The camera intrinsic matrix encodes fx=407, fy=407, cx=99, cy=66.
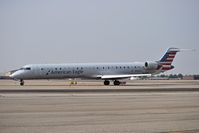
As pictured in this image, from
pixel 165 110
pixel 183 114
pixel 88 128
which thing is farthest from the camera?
pixel 165 110

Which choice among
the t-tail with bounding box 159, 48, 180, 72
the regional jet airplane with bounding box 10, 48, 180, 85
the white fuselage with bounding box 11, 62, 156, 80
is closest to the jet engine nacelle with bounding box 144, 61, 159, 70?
the regional jet airplane with bounding box 10, 48, 180, 85

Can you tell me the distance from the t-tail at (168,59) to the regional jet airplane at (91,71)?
64cm

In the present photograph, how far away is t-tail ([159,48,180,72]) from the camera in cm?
6398

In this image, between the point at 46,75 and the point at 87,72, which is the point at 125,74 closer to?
the point at 87,72

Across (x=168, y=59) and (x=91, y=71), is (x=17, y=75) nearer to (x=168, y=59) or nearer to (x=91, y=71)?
(x=91, y=71)

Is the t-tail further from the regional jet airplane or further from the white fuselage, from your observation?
the white fuselage

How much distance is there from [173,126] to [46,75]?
154 feet

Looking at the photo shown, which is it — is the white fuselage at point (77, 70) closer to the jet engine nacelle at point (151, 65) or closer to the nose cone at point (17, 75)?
the nose cone at point (17, 75)

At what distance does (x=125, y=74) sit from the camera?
199 ft

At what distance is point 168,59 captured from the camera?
66.3m

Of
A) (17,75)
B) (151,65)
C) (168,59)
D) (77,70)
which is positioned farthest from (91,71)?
(168,59)

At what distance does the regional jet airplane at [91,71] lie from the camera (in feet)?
190

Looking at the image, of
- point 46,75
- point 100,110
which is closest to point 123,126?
point 100,110

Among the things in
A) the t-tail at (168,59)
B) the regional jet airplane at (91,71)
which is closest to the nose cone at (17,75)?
the regional jet airplane at (91,71)
